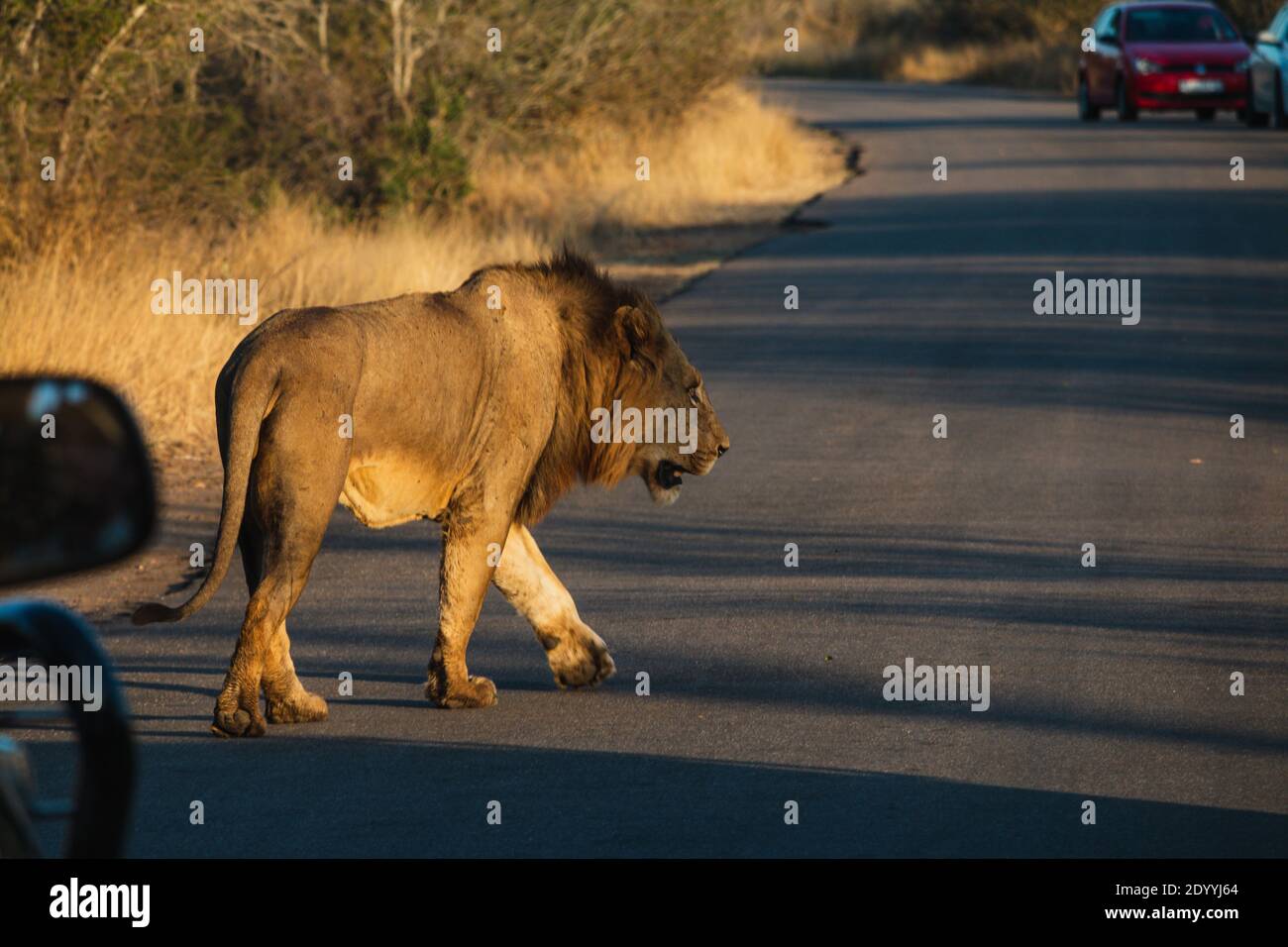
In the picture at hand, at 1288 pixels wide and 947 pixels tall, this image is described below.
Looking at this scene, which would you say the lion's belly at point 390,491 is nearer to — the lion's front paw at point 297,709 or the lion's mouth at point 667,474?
the lion's front paw at point 297,709

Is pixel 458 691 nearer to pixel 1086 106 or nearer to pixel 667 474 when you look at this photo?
pixel 667 474

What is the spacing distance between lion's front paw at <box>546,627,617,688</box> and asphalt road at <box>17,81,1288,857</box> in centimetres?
12

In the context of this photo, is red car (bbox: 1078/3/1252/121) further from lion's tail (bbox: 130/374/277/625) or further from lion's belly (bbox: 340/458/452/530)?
lion's tail (bbox: 130/374/277/625)

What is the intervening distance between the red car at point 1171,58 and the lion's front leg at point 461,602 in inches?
1187

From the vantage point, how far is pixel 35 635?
2.59 metres

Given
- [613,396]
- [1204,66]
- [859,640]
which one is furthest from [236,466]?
[1204,66]

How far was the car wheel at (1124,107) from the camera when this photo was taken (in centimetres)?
3634

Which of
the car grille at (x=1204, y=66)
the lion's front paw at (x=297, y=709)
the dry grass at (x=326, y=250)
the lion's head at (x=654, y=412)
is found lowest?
the lion's front paw at (x=297, y=709)

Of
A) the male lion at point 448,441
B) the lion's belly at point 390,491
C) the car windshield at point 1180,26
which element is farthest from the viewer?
the car windshield at point 1180,26

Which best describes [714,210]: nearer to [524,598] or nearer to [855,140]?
[855,140]

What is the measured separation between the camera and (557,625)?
766 centimetres

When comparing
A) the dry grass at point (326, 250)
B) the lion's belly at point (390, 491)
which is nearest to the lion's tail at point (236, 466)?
the lion's belly at point (390, 491)

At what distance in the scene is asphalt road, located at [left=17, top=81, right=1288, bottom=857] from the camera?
598 cm

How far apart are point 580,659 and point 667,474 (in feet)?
2.93
